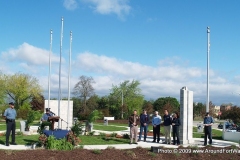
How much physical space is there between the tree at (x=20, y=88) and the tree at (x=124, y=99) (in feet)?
47.0

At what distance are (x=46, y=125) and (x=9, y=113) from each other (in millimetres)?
1869

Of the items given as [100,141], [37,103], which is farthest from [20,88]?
[100,141]

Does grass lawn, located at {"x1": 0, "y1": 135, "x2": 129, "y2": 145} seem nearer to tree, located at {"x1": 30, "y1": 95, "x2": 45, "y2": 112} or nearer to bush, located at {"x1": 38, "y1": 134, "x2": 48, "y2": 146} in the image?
bush, located at {"x1": 38, "y1": 134, "x2": 48, "y2": 146}

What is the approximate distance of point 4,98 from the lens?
184 feet

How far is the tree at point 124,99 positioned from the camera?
6032 cm

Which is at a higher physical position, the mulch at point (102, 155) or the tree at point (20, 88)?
the tree at point (20, 88)

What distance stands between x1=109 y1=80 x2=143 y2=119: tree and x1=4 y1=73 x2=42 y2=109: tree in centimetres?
1432

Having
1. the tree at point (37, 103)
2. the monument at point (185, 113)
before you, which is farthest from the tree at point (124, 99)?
the monument at point (185, 113)

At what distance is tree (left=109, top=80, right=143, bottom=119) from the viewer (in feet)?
198

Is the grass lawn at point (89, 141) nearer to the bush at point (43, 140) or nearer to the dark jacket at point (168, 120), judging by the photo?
the bush at point (43, 140)

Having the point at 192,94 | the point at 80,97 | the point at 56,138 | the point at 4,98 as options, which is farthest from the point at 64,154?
the point at 80,97

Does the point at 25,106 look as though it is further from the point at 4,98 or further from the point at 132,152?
the point at 132,152

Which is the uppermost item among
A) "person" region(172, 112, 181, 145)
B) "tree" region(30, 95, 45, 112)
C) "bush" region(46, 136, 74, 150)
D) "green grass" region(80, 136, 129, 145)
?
"tree" region(30, 95, 45, 112)

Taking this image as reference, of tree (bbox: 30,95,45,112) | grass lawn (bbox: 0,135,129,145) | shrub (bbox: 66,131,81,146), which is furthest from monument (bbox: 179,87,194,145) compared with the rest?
tree (bbox: 30,95,45,112)
